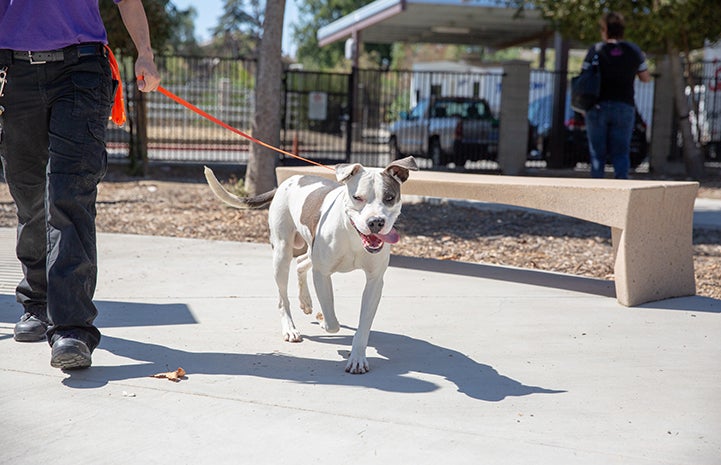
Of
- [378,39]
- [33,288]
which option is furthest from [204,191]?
[378,39]

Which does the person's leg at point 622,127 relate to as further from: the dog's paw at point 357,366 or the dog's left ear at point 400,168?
the dog's paw at point 357,366

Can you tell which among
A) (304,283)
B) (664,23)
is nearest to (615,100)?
(304,283)

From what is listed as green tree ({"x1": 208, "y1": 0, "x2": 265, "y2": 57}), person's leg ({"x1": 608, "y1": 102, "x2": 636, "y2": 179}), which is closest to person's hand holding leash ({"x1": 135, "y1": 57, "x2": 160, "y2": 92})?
person's leg ({"x1": 608, "y1": 102, "x2": 636, "y2": 179})

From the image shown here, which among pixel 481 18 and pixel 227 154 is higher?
pixel 481 18

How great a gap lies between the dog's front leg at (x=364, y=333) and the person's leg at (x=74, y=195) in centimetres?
122

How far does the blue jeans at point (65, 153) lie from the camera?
4094 mm

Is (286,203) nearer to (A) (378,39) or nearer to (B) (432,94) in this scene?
(B) (432,94)

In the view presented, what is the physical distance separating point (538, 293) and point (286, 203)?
2223 mm

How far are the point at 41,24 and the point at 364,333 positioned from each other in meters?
2.08

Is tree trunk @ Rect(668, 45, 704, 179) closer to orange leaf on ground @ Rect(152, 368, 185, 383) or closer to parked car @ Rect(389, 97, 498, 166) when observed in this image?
parked car @ Rect(389, 97, 498, 166)

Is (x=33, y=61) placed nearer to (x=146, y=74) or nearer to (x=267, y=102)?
(x=146, y=74)

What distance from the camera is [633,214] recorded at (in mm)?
5840

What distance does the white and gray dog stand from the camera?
→ 4.19m

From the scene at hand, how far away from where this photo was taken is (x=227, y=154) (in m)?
21.0
